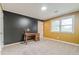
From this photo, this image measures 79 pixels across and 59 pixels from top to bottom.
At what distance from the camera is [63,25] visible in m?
6.00

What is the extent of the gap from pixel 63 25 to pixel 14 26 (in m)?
3.17

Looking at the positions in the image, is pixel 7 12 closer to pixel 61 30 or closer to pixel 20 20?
pixel 20 20

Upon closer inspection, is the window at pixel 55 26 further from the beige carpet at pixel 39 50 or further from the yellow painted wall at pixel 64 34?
the beige carpet at pixel 39 50

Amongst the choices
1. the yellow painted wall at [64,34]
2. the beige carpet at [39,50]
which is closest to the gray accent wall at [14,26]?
the beige carpet at [39,50]

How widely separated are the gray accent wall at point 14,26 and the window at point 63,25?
1865 mm

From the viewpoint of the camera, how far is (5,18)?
4.42 meters

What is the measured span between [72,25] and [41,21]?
314 centimetres

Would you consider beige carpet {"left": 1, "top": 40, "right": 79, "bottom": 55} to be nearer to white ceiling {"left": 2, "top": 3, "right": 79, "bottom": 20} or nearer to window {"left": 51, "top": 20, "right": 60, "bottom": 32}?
white ceiling {"left": 2, "top": 3, "right": 79, "bottom": 20}

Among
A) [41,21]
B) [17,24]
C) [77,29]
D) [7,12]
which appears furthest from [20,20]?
[77,29]

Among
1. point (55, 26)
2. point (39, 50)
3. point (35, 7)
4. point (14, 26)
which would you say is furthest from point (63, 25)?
point (14, 26)

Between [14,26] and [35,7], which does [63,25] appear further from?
[14,26]

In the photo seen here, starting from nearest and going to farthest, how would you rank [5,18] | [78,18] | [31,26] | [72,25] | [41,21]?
[5,18] → [78,18] → [72,25] → [31,26] → [41,21]

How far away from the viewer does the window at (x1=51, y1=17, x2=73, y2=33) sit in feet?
17.6

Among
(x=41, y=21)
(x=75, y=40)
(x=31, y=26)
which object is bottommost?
(x=75, y=40)
